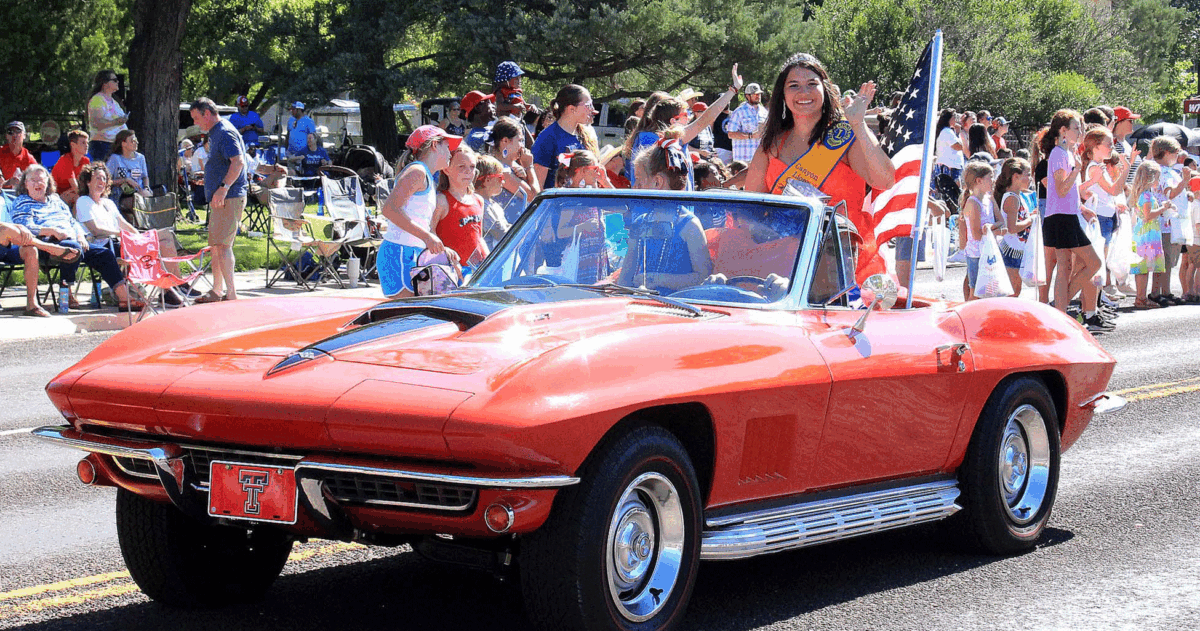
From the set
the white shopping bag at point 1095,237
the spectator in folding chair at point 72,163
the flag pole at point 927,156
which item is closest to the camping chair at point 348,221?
the spectator in folding chair at point 72,163

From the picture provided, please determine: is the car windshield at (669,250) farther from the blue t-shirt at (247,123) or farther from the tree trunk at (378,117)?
the tree trunk at (378,117)

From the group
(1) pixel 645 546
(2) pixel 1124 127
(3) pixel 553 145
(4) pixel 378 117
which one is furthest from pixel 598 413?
(4) pixel 378 117

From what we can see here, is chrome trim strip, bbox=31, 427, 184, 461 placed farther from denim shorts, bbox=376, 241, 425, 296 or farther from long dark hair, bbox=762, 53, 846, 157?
denim shorts, bbox=376, 241, 425, 296

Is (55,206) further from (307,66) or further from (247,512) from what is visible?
(307,66)

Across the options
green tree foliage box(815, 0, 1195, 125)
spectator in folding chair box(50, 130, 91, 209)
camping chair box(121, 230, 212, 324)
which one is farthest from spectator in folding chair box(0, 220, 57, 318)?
green tree foliage box(815, 0, 1195, 125)

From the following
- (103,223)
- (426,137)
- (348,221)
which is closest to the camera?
(426,137)

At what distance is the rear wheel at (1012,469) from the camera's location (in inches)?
221

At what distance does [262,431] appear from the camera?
3953 mm

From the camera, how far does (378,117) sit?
30.3 metres

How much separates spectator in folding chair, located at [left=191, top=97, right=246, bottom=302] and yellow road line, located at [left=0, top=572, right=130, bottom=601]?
851 cm

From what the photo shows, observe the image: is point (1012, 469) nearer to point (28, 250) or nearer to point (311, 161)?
point (28, 250)

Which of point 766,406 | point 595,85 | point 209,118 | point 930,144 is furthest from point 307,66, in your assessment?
point 766,406

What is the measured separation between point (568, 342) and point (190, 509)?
121 centimetres

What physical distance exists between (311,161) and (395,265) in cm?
1596
